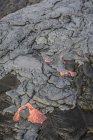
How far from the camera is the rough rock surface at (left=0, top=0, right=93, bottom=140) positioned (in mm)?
4523

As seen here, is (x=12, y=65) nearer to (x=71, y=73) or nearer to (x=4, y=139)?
(x=71, y=73)

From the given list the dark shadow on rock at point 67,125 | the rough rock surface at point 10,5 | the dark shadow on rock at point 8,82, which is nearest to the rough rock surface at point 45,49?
the dark shadow on rock at point 8,82

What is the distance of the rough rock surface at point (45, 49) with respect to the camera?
452cm

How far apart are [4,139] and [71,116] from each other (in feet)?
3.31

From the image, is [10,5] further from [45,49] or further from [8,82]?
[8,82]

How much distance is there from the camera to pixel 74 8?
241 inches

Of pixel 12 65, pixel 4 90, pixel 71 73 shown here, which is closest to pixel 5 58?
pixel 12 65

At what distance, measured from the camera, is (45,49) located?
5.41 m

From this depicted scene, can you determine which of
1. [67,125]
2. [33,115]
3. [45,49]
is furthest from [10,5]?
[67,125]

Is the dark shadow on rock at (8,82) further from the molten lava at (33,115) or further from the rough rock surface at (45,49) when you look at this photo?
the molten lava at (33,115)

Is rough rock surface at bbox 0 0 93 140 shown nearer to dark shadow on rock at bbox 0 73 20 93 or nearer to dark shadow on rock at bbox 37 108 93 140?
dark shadow on rock at bbox 0 73 20 93

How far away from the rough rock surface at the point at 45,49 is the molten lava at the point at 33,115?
84 mm

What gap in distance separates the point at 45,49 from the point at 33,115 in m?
1.53

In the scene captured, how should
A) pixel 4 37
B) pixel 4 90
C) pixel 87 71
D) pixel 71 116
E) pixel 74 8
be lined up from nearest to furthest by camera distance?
pixel 71 116
pixel 87 71
pixel 4 90
pixel 4 37
pixel 74 8
